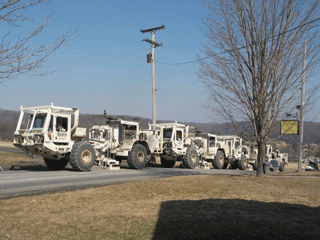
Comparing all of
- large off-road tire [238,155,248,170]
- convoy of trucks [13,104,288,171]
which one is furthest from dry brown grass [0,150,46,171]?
large off-road tire [238,155,248,170]

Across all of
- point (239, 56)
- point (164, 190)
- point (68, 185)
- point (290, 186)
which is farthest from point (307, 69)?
point (68, 185)

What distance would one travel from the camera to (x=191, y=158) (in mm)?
23547

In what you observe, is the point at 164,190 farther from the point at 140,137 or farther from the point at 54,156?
the point at 140,137

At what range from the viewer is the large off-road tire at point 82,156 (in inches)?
668

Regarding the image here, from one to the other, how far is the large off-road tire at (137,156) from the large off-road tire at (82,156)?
2.92 metres

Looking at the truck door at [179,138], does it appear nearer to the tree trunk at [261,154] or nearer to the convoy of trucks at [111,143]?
the convoy of trucks at [111,143]

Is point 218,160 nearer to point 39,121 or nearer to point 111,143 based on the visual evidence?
point 111,143

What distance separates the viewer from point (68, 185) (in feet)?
39.2

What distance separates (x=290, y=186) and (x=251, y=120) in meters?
2.88

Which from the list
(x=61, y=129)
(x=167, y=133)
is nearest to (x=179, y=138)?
(x=167, y=133)

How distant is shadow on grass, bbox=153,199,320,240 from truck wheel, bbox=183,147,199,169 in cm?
1461

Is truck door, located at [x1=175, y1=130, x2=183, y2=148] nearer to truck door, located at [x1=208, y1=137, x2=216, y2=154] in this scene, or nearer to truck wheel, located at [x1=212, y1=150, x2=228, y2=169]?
truck door, located at [x1=208, y1=137, x2=216, y2=154]

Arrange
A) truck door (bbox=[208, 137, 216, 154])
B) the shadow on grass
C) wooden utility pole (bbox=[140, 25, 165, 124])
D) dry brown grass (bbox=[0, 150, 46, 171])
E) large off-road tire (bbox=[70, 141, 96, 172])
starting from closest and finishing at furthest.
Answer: the shadow on grass, large off-road tire (bbox=[70, 141, 96, 172]), dry brown grass (bbox=[0, 150, 46, 171]), truck door (bbox=[208, 137, 216, 154]), wooden utility pole (bbox=[140, 25, 165, 124])

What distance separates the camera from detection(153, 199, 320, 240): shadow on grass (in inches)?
223
